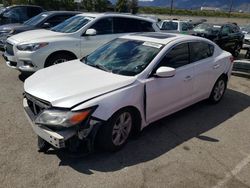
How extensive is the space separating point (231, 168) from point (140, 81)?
1728mm

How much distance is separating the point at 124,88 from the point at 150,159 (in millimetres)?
1044

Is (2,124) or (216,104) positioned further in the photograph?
(216,104)

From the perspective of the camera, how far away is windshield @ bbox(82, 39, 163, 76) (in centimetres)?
441

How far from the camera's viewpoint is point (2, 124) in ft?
15.6

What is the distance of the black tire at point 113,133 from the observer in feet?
12.3

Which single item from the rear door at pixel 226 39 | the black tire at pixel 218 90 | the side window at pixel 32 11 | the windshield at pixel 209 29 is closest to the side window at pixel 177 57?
the black tire at pixel 218 90

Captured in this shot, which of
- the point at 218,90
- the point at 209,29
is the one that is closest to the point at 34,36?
the point at 218,90

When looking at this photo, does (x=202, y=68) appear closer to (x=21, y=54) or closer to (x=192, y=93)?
(x=192, y=93)

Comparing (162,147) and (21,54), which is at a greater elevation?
(21,54)

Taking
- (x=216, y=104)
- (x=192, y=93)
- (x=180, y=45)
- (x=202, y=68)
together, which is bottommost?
(x=216, y=104)

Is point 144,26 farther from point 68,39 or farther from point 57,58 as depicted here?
point 57,58

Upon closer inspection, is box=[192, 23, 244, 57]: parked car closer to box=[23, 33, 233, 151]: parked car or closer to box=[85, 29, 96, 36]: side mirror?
box=[85, 29, 96, 36]: side mirror

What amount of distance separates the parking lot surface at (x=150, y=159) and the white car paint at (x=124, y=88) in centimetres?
41

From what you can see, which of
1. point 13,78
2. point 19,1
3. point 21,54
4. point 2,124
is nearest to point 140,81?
point 2,124
